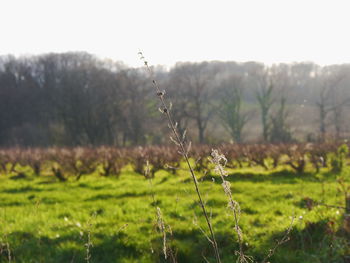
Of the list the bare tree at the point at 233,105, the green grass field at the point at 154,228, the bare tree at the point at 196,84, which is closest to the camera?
the green grass field at the point at 154,228

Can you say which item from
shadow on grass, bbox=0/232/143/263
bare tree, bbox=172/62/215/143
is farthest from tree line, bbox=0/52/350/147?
shadow on grass, bbox=0/232/143/263

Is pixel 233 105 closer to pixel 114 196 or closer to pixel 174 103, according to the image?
pixel 174 103

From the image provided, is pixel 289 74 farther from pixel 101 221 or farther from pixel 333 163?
pixel 101 221

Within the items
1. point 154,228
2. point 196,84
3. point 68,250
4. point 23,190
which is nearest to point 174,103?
point 196,84

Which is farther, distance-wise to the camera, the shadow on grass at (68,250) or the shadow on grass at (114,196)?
the shadow on grass at (114,196)

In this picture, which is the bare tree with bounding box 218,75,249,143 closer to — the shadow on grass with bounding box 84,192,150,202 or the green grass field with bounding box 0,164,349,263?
the shadow on grass with bounding box 84,192,150,202

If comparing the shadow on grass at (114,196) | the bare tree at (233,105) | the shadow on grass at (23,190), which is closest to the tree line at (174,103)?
the bare tree at (233,105)

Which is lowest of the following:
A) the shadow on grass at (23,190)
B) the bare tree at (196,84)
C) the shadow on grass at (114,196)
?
the shadow on grass at (23,190)

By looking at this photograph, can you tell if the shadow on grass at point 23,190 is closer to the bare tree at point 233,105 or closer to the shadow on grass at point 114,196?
the shadow on grass at point 114,196

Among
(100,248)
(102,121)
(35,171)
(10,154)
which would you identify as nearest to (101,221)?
(100,248)

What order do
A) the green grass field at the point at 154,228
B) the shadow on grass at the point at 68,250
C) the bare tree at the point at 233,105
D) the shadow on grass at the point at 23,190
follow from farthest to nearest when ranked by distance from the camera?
1. the bare tree at the point at 233,105
2. the shadow on grass at the point at 23,190
3. the shadow on grass at the point at 68,250
4. the green grass field at the point at 154,228

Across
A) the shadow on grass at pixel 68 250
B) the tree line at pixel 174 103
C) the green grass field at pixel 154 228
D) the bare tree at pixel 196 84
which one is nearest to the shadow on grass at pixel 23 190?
the green grass field at pixel 154 228

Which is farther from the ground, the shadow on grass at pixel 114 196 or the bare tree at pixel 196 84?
the bare tree at pixel 196 84

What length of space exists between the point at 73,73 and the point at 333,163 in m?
31.9
